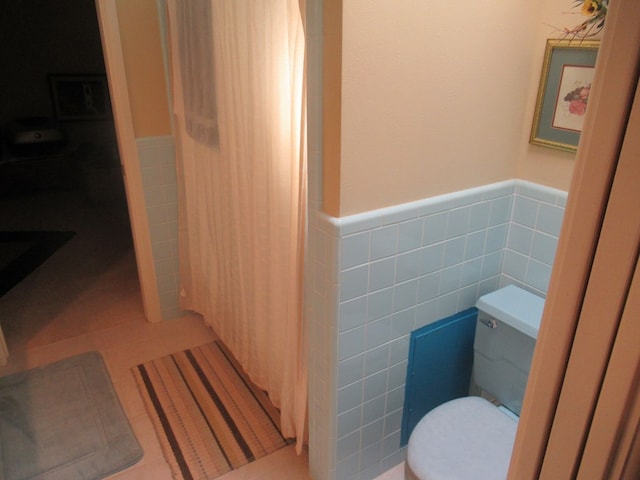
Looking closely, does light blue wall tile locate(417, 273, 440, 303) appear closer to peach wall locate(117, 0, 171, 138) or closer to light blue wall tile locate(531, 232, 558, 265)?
light blue wall tile locate(531, 232, 558, 265)

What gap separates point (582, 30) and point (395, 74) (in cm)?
61

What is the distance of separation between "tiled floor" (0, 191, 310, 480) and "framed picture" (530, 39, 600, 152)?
1527 mm

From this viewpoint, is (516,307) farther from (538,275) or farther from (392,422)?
(392,422)

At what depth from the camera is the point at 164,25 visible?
229 cm

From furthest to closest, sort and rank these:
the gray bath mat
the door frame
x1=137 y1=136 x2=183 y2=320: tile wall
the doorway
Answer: the doorway, x1=137 y1=136 x2=183 y2=320: tile wall, the door frame, the gray bath mat

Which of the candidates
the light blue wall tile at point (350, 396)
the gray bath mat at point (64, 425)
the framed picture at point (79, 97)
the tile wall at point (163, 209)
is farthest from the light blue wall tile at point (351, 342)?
the framed picture at point (79, 97)

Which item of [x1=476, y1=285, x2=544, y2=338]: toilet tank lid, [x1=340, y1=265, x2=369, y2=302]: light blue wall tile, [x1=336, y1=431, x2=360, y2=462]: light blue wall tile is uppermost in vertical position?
[x1=340, y1=265, x2=369, y2=302]: light blue wall tile

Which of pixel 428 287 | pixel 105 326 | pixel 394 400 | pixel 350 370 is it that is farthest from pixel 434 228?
pixel 105 326

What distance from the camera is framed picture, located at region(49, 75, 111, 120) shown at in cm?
501

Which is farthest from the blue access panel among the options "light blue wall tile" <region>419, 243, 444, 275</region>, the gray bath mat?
the gray bath mat

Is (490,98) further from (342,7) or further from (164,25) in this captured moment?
(164,25)

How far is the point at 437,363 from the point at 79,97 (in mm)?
5018

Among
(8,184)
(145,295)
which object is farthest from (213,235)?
(8,184)

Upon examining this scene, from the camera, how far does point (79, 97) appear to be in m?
5.11
